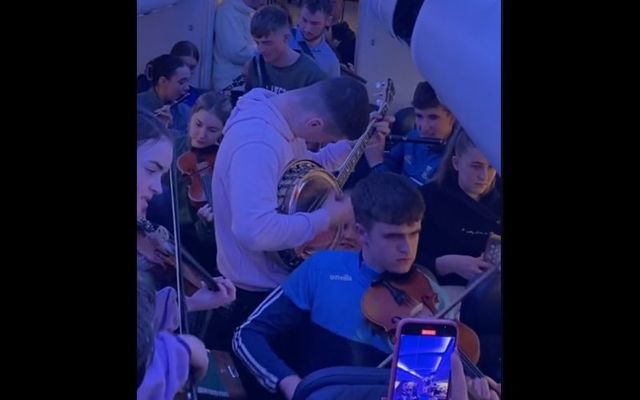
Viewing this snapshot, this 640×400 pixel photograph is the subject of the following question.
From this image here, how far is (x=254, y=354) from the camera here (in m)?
2.78

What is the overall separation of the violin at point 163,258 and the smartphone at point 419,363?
1.77 ft

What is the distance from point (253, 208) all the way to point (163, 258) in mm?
286

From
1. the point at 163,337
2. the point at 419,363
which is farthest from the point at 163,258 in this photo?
the point at 419,363

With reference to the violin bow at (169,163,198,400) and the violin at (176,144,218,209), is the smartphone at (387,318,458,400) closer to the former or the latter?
the violin bow at (169,163,198,400)

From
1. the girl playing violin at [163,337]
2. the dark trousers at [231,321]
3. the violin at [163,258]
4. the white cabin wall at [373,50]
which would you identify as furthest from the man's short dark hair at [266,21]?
the dark trousers at [231,321]

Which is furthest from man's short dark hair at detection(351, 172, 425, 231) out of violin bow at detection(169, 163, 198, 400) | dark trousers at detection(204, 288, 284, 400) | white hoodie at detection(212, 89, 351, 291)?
violin bow at detection(169, 163, 198, 400)

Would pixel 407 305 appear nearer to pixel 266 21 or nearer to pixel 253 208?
pixel 253 208

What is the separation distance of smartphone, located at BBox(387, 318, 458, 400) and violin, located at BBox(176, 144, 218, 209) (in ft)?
2.14

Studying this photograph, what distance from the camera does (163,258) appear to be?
279cm

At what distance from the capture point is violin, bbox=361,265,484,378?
280 cm

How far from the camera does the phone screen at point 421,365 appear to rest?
9.04 ft
